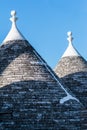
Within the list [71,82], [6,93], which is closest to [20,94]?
[6,93]

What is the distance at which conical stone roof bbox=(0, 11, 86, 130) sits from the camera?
1722 cm

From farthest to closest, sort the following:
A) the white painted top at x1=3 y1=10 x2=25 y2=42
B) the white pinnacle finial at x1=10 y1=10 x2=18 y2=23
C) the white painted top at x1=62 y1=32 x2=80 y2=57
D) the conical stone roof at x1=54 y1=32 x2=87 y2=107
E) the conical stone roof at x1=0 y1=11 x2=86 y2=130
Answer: the white painted top at x1=62 y1=32 x2=80 y2=57 → the conical stone roof at x1=54 y1=32 x2=87 y2=107 → the white pinnacle finial at x1=10 y1=10 x2=18 y2=23 → the white painted top at x1=3 y1=10 x2=25 y2=42 → the conical stone roof at x1=0 y1=11 x2=86 y2=130

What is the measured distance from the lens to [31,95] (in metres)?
17.8

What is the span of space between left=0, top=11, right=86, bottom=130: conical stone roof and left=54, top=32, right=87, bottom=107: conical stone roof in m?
3.13

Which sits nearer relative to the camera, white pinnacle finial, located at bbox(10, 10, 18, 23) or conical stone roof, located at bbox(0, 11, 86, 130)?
conical stone roof, located at bbox(0, 11, 86, 130)

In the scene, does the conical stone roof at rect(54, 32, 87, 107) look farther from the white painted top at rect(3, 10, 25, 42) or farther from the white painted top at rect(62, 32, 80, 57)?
the white painted top at rect(3, 10, 25, 42)

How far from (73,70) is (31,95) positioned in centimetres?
529

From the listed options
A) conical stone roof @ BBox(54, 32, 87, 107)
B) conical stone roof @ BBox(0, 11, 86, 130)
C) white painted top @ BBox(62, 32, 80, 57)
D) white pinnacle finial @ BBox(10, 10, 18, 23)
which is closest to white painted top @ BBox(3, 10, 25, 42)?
white pinnacle finial @ BBox(10, 10, 18, 23)

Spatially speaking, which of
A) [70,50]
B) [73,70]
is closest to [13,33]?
[73,70]

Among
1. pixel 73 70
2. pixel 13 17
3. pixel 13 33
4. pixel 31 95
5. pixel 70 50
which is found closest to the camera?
pixel 31 95

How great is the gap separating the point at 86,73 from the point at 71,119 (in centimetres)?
541

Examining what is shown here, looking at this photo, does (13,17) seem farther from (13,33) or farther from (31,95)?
(31,95)

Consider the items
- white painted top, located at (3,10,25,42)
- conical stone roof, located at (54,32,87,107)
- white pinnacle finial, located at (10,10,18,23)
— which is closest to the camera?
white painted top, located at (3,10,25,42)

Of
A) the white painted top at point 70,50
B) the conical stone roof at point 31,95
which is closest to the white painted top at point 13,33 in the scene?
the conical stone roof at point 31,95
